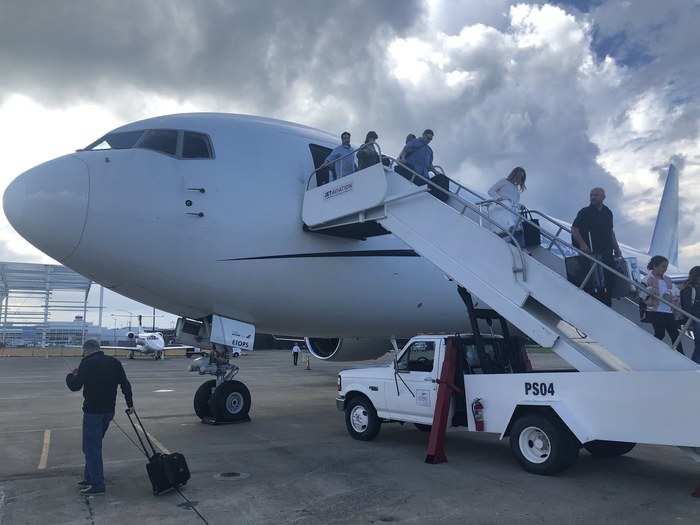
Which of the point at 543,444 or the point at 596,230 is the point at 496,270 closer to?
the point at 596,230

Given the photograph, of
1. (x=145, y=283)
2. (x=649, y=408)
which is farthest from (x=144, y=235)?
(x=649, y=408)

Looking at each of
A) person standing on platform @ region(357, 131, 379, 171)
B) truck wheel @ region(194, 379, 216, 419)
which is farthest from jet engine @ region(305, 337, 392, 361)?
person standing on platform @ region(357, 131, 379, 171)

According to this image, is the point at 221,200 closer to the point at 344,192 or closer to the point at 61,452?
the point at 344,192

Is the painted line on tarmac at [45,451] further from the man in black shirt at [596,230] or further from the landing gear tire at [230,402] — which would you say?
the man in black shirt at [596,230]

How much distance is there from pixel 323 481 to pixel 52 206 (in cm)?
516

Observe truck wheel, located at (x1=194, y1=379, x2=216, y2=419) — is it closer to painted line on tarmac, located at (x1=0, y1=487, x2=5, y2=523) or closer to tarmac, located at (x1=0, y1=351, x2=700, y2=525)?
tarmac, located at (x1=0, y1=351, x2=700, y2=525)

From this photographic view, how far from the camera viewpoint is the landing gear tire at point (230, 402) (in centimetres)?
1030

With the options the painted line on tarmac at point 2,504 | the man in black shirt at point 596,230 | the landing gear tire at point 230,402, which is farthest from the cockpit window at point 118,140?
the man in black shirt at point 596,230

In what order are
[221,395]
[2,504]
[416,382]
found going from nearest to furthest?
[2,504]
[416,382]
[221,395]

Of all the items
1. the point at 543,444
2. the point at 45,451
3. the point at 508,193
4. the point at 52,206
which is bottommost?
the point at 45,451

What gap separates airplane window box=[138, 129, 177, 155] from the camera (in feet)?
29.3

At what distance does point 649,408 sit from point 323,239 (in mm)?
5399

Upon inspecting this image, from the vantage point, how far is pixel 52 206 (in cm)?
777

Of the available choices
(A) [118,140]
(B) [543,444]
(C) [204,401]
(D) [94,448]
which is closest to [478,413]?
(B) [543,444]
